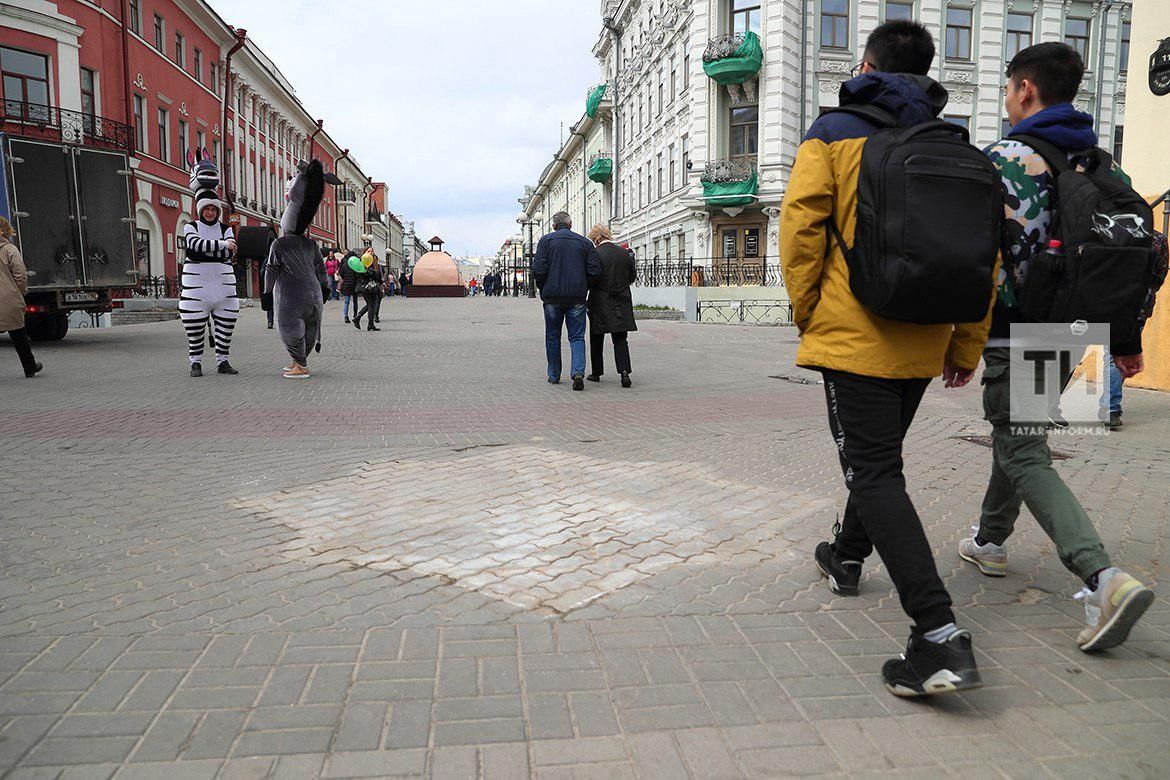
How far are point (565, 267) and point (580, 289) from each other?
0.97ft

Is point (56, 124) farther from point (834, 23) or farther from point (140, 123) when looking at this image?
point (834, 23)

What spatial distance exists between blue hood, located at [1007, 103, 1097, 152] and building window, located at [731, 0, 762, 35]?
3143cm

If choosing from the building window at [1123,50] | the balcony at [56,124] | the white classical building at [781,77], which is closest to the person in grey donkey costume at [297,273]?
the balcony at [56,124]

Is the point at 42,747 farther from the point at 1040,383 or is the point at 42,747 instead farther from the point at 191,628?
the point at 1040,383

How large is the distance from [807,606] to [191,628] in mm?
2298

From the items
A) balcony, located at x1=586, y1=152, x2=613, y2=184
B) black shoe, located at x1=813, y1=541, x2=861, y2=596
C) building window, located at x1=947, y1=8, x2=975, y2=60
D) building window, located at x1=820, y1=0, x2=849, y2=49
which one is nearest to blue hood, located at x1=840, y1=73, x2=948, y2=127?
black shoe, located at x1=813, y1=541, x2=861, y2=596

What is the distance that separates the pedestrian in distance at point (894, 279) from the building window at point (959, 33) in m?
34.9

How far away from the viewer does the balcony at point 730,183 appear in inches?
1258

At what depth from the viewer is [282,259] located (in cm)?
1016

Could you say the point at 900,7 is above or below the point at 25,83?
above

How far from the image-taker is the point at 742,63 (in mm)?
31312

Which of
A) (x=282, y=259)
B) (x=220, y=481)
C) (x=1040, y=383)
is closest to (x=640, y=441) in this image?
(x=220, y=481)

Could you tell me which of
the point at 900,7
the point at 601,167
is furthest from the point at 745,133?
the point at 601,167

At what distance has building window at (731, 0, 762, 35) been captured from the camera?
32.1 m
